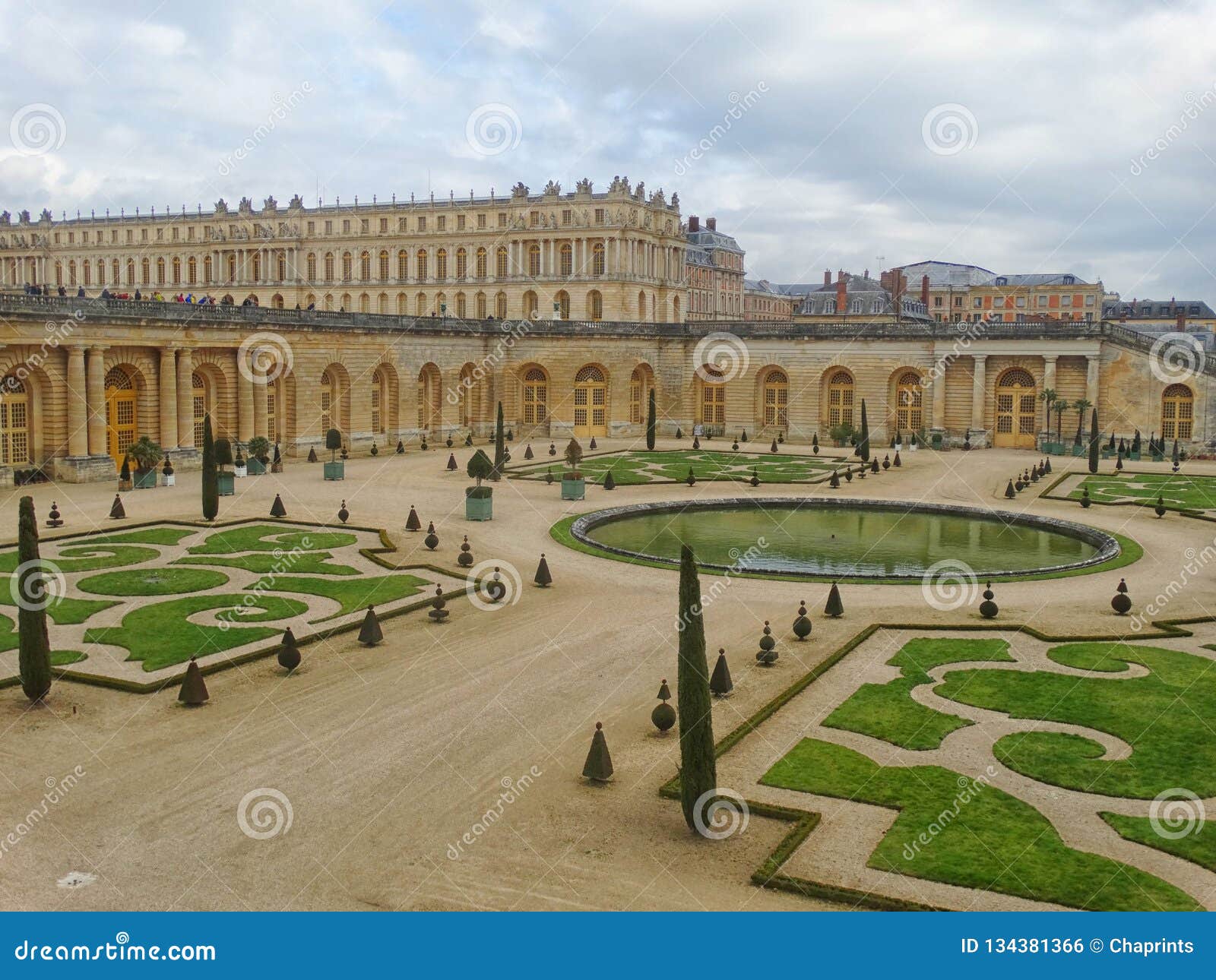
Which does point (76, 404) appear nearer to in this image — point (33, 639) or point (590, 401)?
point (33, 639)

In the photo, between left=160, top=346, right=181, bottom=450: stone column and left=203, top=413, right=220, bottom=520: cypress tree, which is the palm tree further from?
left=160, top=346, right=181, bottom=450: stone column

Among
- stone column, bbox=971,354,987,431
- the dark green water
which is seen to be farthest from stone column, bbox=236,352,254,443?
stone column, bbox=971,354,987,431

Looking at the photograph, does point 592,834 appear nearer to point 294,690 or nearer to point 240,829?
point 240,829

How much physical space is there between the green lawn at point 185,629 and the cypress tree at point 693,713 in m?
10.7

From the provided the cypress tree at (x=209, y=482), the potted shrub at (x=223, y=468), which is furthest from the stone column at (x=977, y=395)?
the cypress tree at (x=209, y=482)

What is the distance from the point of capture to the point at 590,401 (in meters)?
69.4

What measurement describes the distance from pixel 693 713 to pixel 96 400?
37.6 m

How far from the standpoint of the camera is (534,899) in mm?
12742

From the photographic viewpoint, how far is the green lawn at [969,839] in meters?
12.9

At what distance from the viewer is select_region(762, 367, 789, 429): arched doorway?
224 ft

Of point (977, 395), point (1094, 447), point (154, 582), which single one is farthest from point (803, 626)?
point (977, 395)

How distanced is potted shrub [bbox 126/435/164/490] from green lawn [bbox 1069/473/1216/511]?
114ft

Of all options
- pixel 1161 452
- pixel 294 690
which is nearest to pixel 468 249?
pixel 1161 452

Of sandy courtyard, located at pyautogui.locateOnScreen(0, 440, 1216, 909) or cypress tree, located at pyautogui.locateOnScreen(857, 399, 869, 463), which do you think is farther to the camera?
cypress tree, located at pyautogui.locateOnScreen(857, 399, 869, 463)
